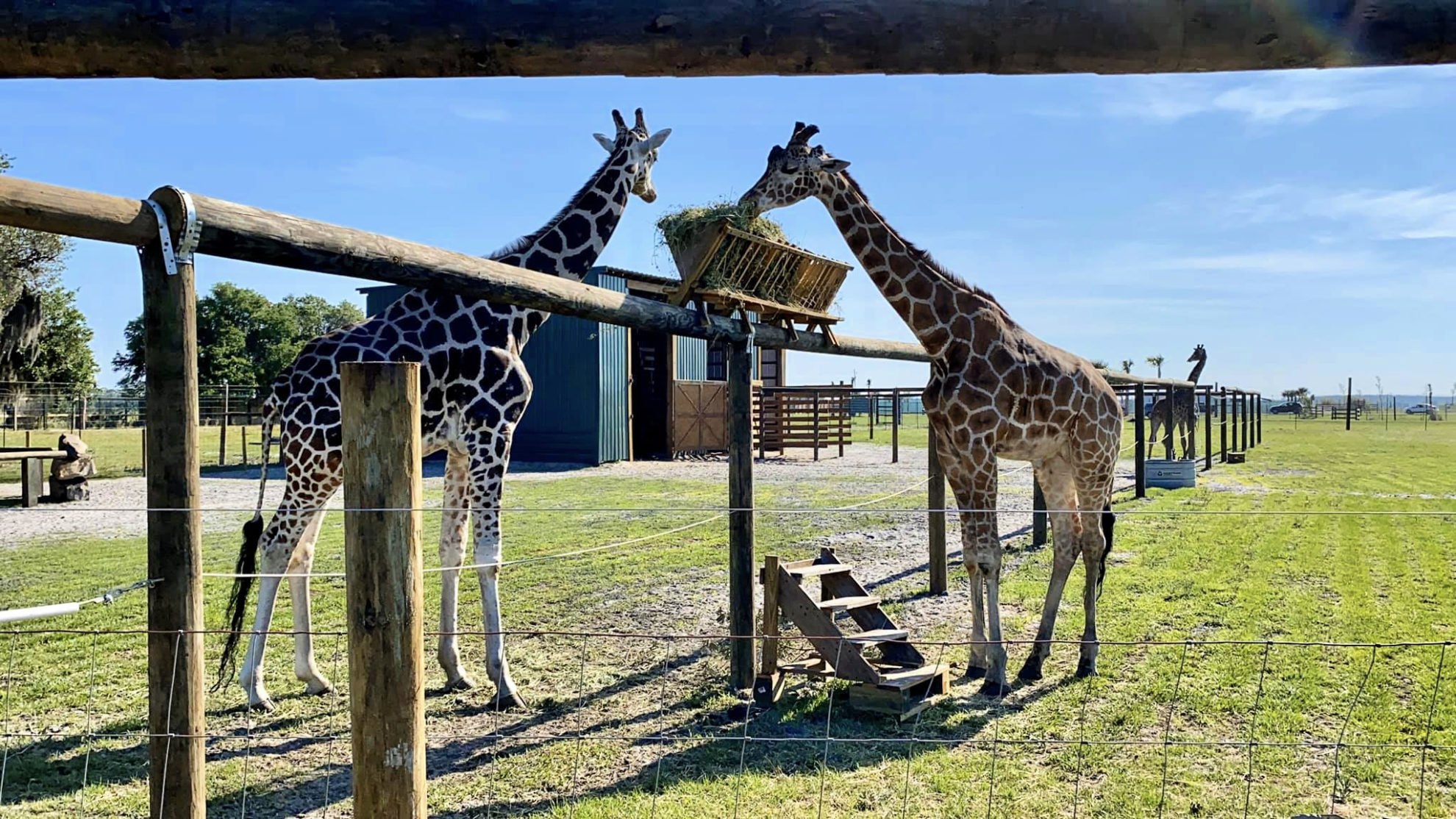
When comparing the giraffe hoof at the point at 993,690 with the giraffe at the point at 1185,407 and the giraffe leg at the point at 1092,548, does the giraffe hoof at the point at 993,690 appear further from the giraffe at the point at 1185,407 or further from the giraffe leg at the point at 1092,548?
the giraffe at the point at 1185,407

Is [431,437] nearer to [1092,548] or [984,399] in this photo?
[984,399]

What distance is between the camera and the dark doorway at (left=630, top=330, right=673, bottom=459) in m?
23.3

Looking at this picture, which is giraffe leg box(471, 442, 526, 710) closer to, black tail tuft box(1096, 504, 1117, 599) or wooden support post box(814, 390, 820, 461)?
black tail tuft box(1096, 504, 1117, 599)

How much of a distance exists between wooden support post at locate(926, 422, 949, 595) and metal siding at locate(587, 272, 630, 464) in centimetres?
1343

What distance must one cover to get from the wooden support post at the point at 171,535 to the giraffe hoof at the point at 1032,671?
4.57 meters

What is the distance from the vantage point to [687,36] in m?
1.98

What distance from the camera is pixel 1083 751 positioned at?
15.1 feet

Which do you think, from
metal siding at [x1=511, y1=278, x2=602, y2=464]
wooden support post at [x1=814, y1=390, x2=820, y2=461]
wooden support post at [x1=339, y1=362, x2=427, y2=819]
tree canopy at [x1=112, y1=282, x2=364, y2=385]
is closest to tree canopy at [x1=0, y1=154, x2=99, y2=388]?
tree canopy at [x1=112, y1=282, x2=364, y2=385]

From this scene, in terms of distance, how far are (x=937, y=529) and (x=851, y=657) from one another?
2.92m

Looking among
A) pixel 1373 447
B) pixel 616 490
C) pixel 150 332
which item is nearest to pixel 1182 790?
pixel 150 332

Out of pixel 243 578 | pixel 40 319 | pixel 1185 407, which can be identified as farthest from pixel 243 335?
pixel 243 578

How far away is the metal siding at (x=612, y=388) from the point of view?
21.4 meters

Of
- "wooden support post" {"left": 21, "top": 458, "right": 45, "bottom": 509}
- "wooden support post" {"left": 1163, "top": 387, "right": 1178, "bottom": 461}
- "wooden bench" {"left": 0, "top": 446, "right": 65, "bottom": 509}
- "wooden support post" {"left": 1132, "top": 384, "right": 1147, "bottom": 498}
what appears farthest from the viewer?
"wooden support post" {"left": 1163, "top": 387, "right": 1178, "bottom": 461}

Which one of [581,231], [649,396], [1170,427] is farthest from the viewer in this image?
[649,396]
